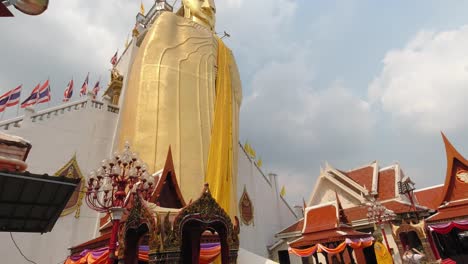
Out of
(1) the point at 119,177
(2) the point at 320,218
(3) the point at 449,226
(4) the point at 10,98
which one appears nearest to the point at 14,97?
(4) the point at 10,98

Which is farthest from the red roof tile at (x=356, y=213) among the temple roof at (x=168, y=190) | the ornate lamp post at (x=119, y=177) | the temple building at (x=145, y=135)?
the ornate lamp post at (x=119, y=177)

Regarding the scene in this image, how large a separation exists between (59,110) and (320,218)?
11.1m

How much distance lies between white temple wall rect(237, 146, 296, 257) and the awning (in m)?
10.2

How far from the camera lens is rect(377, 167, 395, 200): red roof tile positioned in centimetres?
1351

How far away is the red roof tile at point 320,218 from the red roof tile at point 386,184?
2.67 m

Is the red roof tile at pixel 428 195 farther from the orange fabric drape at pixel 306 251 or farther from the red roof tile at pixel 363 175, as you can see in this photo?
the orange fabric drape at pixel 306 251

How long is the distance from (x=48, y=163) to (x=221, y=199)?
5.82 meters

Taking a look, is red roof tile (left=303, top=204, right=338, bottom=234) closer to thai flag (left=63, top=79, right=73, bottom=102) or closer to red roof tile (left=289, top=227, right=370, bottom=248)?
red roof tile (left=289, top=227, right=370, bottom=248)

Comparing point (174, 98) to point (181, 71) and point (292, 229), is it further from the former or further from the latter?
point (292, 229)

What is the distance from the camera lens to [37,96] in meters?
11.4

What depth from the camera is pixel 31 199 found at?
155 inches

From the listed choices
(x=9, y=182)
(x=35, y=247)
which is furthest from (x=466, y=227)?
(x=35, y=247)

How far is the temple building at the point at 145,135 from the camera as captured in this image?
31.9ft

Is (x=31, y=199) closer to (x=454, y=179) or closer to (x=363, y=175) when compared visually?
(x=454, y=179)
